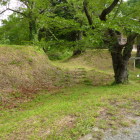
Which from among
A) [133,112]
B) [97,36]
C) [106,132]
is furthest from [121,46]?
[106,132]

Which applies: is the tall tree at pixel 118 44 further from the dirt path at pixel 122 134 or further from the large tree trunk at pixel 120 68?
the dirt path at pixel 122 134

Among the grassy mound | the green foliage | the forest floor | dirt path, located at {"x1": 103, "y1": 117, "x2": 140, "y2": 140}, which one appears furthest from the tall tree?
the green foliage

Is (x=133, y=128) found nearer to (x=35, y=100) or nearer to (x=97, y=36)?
(x=97, y=36)

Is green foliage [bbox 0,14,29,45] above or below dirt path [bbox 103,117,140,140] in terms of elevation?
above

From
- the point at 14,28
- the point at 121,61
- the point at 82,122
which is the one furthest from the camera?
the point at 14,28

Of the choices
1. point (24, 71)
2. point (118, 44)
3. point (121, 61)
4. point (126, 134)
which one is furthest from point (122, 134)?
point (24, 71)

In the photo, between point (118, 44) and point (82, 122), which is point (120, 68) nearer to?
point (118, 44)

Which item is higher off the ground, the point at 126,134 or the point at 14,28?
the point at 14,28

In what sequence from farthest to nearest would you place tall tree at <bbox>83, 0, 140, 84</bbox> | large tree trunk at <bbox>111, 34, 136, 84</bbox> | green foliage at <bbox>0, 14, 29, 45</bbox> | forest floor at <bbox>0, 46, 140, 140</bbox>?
green foliage at <bbox>0, 14, 29, 45</bbox> < large tree trunk at <bbox>111, 34, 136, 84</bbox> < tall tree at <bbox>83, 0, 140, 84</bbox> < forest floor at <bbox>0, 46, 140, 140</bbox>

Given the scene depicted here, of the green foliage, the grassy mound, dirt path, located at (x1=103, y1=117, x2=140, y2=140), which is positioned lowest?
dirt path, located at (x1=103, y1=117, x2=140, y2=140)

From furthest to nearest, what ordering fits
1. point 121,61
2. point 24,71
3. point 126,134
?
point 24,71 < point 121,61 < point 126,134

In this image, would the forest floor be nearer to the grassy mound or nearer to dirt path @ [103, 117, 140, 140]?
dirt path @ [103, 117, 140, 140]

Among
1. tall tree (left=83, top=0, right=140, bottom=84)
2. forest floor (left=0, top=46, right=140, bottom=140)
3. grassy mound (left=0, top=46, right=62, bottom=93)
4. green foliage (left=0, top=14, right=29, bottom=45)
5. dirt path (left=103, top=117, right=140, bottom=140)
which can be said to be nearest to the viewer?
dirt path (left=103, top=117, right=140, bottom=140)

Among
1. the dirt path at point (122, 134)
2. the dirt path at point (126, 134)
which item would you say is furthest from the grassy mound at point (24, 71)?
the dirt path at point (126, 134)
